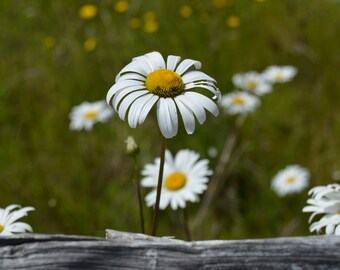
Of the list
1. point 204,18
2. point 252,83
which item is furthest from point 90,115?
point 204,18

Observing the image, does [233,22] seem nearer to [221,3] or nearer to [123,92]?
[221,3]

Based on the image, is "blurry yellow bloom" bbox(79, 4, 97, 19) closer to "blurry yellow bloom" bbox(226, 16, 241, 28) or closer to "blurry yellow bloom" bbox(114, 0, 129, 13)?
"blurry yellow bloom" bbox(114, 0, 129, 13)

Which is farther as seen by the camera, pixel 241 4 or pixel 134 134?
pixel 241 4

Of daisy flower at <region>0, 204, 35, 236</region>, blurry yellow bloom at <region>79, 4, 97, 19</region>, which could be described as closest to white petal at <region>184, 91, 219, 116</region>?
daisy flower at <region>0, 204, 35, 236</region>

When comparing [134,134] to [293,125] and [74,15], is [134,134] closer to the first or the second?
[293,125]

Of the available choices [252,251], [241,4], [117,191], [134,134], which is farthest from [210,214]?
[241,4]

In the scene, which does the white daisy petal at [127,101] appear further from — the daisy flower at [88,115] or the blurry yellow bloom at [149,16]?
the blurry yellow bloom at [149,16]
